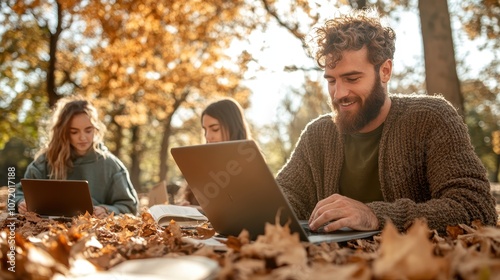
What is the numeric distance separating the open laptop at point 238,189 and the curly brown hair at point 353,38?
1.13 meters

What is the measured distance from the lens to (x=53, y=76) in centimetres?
1520

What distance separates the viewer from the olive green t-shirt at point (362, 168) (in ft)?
10.2

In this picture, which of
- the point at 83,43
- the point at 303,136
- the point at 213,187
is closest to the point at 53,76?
the point at 83,43

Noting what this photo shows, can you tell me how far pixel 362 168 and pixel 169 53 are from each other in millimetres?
11464

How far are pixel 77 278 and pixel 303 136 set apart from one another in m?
2.38

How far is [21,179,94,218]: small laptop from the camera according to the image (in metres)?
3.54

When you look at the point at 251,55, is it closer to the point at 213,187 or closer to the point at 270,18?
the point at 270,18

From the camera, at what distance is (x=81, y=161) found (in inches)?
207

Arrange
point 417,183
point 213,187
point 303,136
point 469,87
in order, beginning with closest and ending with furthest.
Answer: point 213,187 → point 417,183 → point 303,136 → point 469,87

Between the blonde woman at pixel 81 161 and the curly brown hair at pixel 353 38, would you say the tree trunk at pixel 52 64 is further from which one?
the curly brown hair at pixel 353 38

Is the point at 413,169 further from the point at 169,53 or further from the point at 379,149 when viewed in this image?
the point at 169,53

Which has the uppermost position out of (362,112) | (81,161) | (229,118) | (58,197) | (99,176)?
(229,118)

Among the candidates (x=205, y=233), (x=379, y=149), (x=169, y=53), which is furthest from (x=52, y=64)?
(x=205, y=233)

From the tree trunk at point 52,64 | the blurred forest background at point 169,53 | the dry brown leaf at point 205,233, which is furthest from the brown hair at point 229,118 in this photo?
the tree trunk at point 52,64
